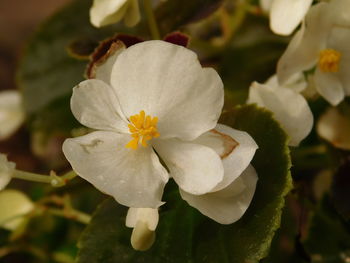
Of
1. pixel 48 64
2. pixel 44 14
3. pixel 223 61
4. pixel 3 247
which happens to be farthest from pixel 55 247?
pixel 44 14

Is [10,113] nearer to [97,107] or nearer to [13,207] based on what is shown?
[13,207]

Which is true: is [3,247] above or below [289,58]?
below

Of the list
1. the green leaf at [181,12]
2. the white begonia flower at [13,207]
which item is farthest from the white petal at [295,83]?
the white begonia flower at [13,207]

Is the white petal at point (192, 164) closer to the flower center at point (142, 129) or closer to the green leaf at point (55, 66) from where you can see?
the flower center at point (142, 129)

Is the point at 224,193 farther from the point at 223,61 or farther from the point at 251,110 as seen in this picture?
the point at 223,61

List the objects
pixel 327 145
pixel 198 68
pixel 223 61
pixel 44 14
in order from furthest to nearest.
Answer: pixel 44 14
pixel 223 61
pixel 327 145
pixel 198 68

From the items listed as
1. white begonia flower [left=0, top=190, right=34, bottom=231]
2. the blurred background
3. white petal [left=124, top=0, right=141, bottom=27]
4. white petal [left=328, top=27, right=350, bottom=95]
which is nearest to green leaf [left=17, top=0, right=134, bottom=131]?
white begonia flower [left=0, top=190, right=34, bottom=231]
